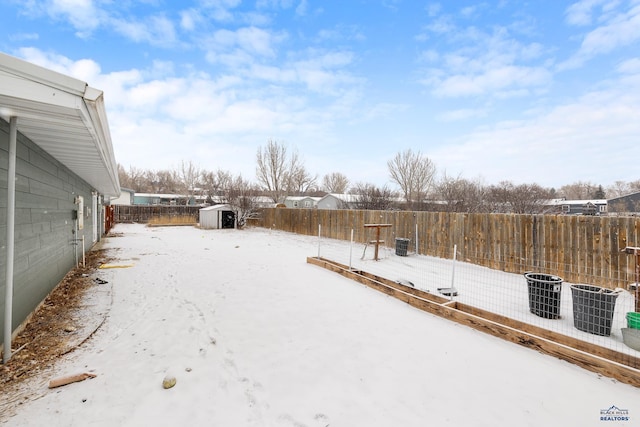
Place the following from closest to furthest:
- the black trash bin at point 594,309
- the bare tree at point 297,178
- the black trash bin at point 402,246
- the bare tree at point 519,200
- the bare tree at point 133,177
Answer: the black trash bin at point 594,309 < the black trash bin at point 402,246 < the bare tree at point 519,200 < the bare tree at point 297,178 < the bare tree at point 133,177

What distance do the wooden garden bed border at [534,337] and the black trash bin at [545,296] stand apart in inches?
40.6

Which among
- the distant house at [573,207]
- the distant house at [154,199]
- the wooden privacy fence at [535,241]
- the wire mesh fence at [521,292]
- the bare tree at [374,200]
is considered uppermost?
the distant house at [154,199]

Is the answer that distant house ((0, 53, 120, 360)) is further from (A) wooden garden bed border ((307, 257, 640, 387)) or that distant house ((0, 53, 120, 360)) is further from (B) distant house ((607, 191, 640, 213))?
(B) distant house ((607, 191, 640, 213))

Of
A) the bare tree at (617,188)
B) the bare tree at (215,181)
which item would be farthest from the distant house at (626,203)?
the bare tree at (215,181)

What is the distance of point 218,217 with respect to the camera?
63.9 ft

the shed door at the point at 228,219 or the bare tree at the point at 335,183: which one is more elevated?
the bare tree at the point at 335,183

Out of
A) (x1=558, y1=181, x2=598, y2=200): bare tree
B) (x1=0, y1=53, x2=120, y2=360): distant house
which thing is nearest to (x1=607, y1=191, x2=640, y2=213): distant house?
(x1=558, y1=181, x2=598, y2=200): bare tree

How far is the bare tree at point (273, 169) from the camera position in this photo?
31922 mm

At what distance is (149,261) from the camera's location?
8.16 m

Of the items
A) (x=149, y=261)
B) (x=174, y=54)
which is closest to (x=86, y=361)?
(x=149, y=261)

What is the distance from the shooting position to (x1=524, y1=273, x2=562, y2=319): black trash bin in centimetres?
425

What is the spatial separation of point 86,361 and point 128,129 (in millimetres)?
18222

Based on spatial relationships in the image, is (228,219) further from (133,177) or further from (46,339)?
(133,177)

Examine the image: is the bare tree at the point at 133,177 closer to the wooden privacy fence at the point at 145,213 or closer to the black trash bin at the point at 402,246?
the wooden privacy fence at the point at 145,213
